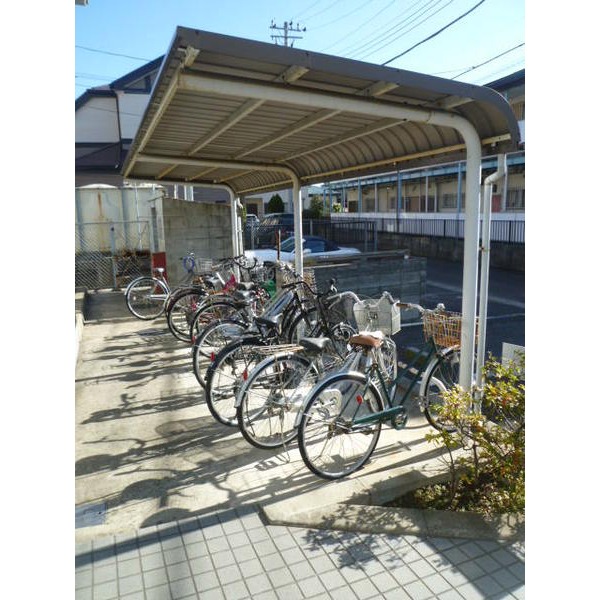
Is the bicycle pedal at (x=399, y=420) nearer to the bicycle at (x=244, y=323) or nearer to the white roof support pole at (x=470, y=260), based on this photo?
the white roof support pole at (x=470, y=260)

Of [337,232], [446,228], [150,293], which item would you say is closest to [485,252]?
[150,293]

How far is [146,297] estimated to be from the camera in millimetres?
8211

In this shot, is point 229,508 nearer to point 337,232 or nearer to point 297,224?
point 297,224

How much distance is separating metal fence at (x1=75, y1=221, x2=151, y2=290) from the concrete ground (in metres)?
Result: 7.41

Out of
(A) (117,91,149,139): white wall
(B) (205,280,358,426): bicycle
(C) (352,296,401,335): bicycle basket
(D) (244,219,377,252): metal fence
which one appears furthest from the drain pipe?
(A) (117,91,149,139): white wall

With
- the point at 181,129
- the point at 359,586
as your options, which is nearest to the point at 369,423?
the point at 359,586

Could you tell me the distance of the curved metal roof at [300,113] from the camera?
2.70 meters

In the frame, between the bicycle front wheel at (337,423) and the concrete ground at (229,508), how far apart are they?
→ 0.37ft

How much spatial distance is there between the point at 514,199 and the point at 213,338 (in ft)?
58.3

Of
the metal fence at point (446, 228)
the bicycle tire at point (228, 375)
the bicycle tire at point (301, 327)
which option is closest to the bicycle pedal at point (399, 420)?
the bicycle tire at point (228, 375)

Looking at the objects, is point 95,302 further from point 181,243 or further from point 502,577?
point 502,577

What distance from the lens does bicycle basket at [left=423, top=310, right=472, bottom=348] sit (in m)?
3.86

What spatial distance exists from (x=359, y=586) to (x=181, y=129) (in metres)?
4.23

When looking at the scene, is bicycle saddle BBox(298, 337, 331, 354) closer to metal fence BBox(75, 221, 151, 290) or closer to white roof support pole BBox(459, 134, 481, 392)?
white roof support pole BBox(459, 134, 481, 392)
